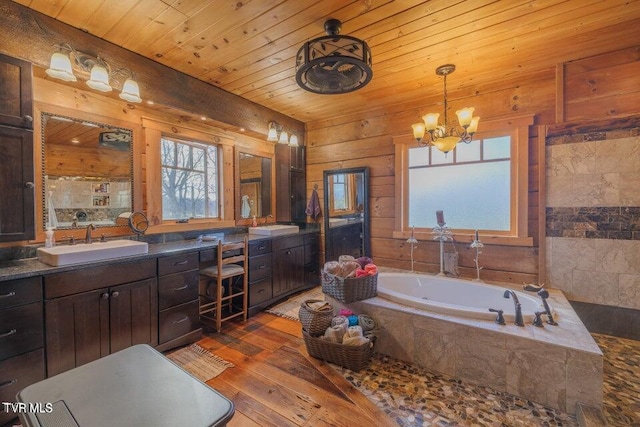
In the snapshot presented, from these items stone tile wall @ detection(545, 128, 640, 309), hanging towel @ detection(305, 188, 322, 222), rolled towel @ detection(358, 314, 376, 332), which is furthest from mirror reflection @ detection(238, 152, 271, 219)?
stone tile wall @ detection(545, 128, 640, 309)

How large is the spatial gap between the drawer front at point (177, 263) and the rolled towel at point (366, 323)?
1.47m

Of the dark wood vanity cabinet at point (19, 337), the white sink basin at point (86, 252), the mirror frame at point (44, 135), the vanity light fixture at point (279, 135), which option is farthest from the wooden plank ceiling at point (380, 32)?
the dark wood vanity cabinet at point (19, 337)

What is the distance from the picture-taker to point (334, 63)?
5.81 ft

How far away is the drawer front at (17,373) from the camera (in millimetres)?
Result: 1535

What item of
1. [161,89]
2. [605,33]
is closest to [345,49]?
[161,89]

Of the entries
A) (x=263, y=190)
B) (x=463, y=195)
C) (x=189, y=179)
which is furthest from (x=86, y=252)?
(x=463, y=195)

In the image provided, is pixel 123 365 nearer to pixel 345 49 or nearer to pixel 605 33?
pixel 345 49

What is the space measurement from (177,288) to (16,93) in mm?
1645

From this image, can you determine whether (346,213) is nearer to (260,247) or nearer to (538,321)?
(260,247)

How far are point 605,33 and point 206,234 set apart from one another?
12.7ft

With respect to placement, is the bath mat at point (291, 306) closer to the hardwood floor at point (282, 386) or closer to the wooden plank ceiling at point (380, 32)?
the hardwood floor at point (282, 386)

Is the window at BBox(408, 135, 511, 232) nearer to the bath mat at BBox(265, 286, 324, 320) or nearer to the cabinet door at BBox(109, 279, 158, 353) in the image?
the bath mat at BBox(265, 286, 324, 320)

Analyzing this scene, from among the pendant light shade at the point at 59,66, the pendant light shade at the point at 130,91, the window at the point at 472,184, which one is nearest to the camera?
the pendant light shade at the point at 59,66

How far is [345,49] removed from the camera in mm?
1875
